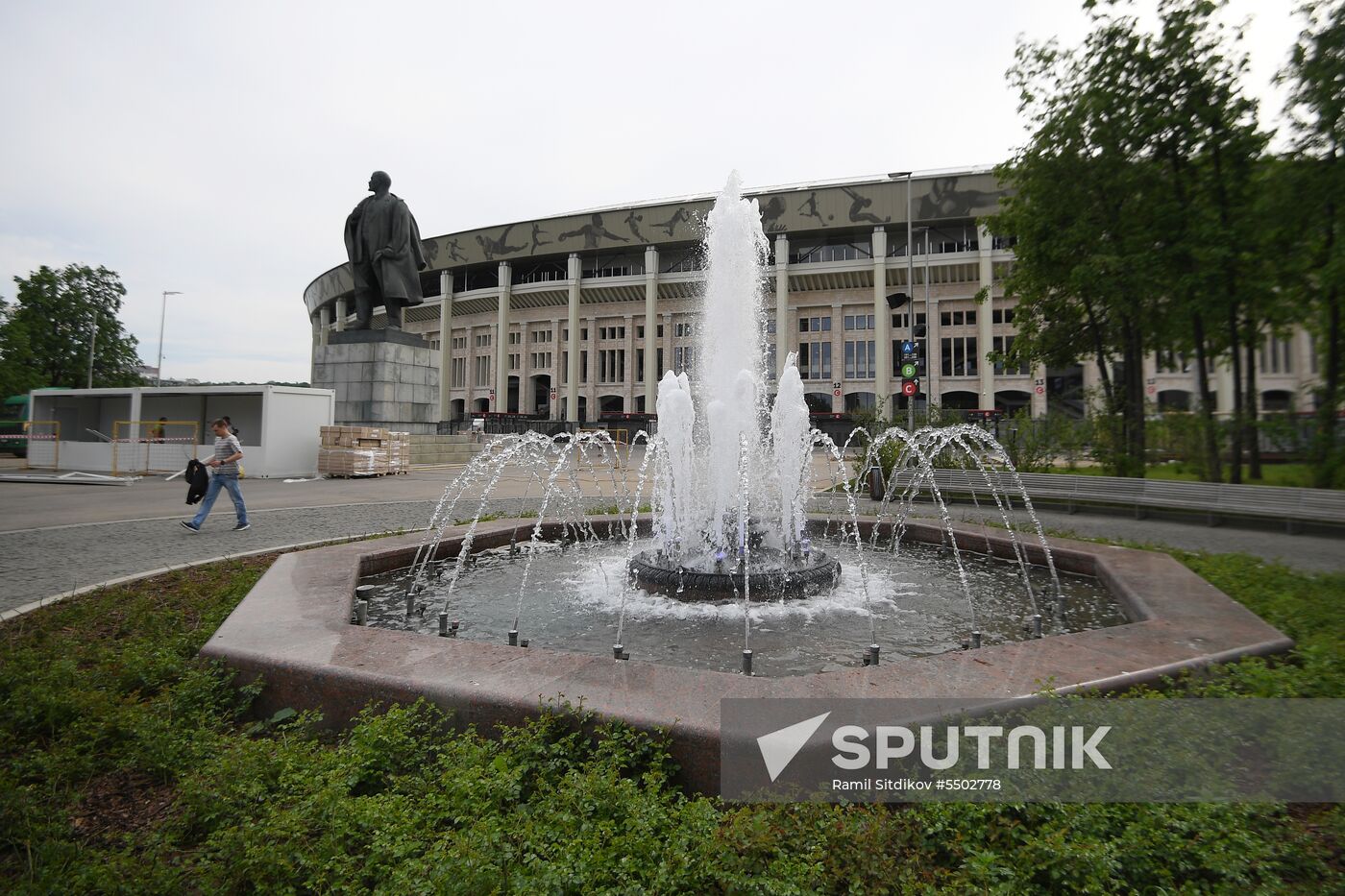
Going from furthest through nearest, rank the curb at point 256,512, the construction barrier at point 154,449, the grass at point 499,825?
1. the construction barrier at point 154,449
2. the curb at point 256,512
3. the grass at point 499,825

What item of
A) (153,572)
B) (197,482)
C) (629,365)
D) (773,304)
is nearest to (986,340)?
(773,304)

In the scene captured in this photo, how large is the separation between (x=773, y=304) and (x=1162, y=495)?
41.0 m

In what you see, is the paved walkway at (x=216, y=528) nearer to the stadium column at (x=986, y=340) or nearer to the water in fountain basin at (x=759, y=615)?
the water in fountain basin at (x=759, y=615)

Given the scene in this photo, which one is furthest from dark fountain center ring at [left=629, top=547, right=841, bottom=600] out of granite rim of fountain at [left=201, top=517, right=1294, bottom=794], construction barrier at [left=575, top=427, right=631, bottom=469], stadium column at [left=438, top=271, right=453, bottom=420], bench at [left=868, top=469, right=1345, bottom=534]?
stadium column at [left=438, top=271, right=453, bottom=420]

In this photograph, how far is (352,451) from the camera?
17.8 meters

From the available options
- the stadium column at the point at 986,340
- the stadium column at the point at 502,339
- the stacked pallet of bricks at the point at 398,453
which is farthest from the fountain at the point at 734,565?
the stadium column at the point at 502,339

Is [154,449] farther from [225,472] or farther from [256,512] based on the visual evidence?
[225,472]

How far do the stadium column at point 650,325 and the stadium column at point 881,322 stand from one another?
1652cm

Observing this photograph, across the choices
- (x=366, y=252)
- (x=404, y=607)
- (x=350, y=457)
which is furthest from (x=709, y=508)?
(x=366, y=252)

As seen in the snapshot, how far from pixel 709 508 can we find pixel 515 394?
55460 mm

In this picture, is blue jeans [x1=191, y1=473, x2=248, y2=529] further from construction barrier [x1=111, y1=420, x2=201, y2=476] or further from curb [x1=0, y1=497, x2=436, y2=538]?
construction barrier [x1=111, y1=420, x2=201, y2=476]

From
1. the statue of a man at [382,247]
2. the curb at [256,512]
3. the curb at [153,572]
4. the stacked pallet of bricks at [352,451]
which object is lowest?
the curb at [153,572]

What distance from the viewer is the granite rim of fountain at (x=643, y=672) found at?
9.17 feet

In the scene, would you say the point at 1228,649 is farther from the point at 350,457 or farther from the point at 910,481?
the point at 350,457
